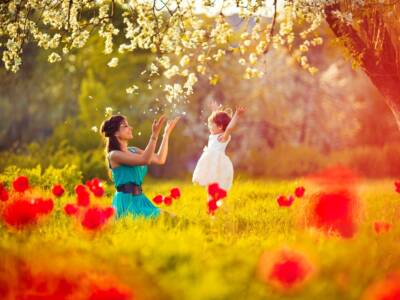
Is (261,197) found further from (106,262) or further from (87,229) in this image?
(106,262)

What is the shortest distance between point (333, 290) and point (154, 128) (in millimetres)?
3629

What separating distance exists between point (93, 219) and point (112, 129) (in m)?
2.94

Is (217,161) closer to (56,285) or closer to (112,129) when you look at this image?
(112,129)

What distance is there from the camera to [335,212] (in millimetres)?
7652

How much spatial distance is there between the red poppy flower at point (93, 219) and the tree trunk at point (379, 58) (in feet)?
16.2

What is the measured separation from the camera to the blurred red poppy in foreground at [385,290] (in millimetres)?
3552

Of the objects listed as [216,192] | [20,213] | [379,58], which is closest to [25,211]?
[20,213]

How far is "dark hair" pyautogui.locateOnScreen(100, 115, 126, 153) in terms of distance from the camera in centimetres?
795

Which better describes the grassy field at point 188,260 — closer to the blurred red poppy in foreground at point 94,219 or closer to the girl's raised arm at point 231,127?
the blurred red poppy in foreground at point 94,219

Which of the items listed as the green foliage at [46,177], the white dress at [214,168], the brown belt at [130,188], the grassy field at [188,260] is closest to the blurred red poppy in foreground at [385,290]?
the grassy field at [188,260]

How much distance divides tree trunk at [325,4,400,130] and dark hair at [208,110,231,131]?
6.49 feet

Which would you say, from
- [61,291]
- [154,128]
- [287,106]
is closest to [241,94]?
[287,106]

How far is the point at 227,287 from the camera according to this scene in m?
3.84

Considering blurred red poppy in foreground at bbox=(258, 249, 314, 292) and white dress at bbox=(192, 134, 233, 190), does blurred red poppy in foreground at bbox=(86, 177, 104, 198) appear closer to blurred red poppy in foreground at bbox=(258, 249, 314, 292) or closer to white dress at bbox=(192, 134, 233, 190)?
white dress at bbox=(192, 134, 233, 190)
